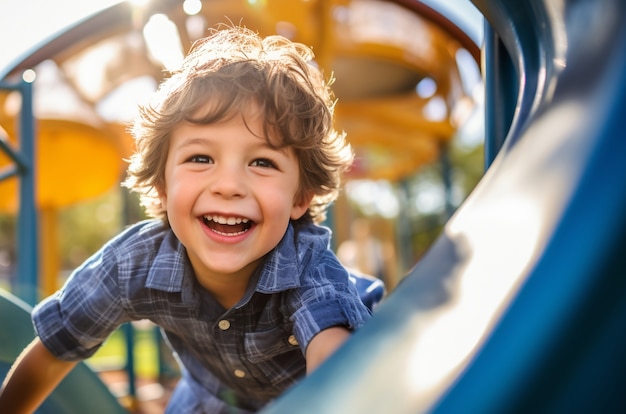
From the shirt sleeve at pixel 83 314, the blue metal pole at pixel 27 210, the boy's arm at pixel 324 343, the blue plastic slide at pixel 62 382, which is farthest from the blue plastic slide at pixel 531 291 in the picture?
the blue metal pole at pixel 27 210

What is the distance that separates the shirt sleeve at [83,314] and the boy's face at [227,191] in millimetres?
179

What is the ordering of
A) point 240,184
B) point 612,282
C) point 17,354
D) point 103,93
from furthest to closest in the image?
1. point 103,93
2. point 17,354
3. point 240,184
4. point 612,282

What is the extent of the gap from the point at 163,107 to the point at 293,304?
0.22 m

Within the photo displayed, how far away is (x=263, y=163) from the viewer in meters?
0.54

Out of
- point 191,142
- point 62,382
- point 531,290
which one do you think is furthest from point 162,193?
point 531,290

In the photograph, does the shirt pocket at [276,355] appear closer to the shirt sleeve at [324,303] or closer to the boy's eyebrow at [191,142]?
the shirt sleeve at [324,303]

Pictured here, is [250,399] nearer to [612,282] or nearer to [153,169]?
[153,169]

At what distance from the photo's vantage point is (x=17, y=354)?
0.75 m

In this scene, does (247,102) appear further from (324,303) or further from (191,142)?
(324,303)

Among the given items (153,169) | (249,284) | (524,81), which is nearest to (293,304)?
(249,284)

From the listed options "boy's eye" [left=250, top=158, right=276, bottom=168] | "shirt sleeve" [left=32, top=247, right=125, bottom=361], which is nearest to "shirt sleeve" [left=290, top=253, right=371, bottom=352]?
"boy's eye" [left=250, top=158, right=276, bottom=168]

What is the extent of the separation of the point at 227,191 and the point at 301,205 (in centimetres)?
14

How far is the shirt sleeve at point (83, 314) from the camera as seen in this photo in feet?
2.23

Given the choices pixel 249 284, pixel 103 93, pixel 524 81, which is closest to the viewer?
pixel 524 81
